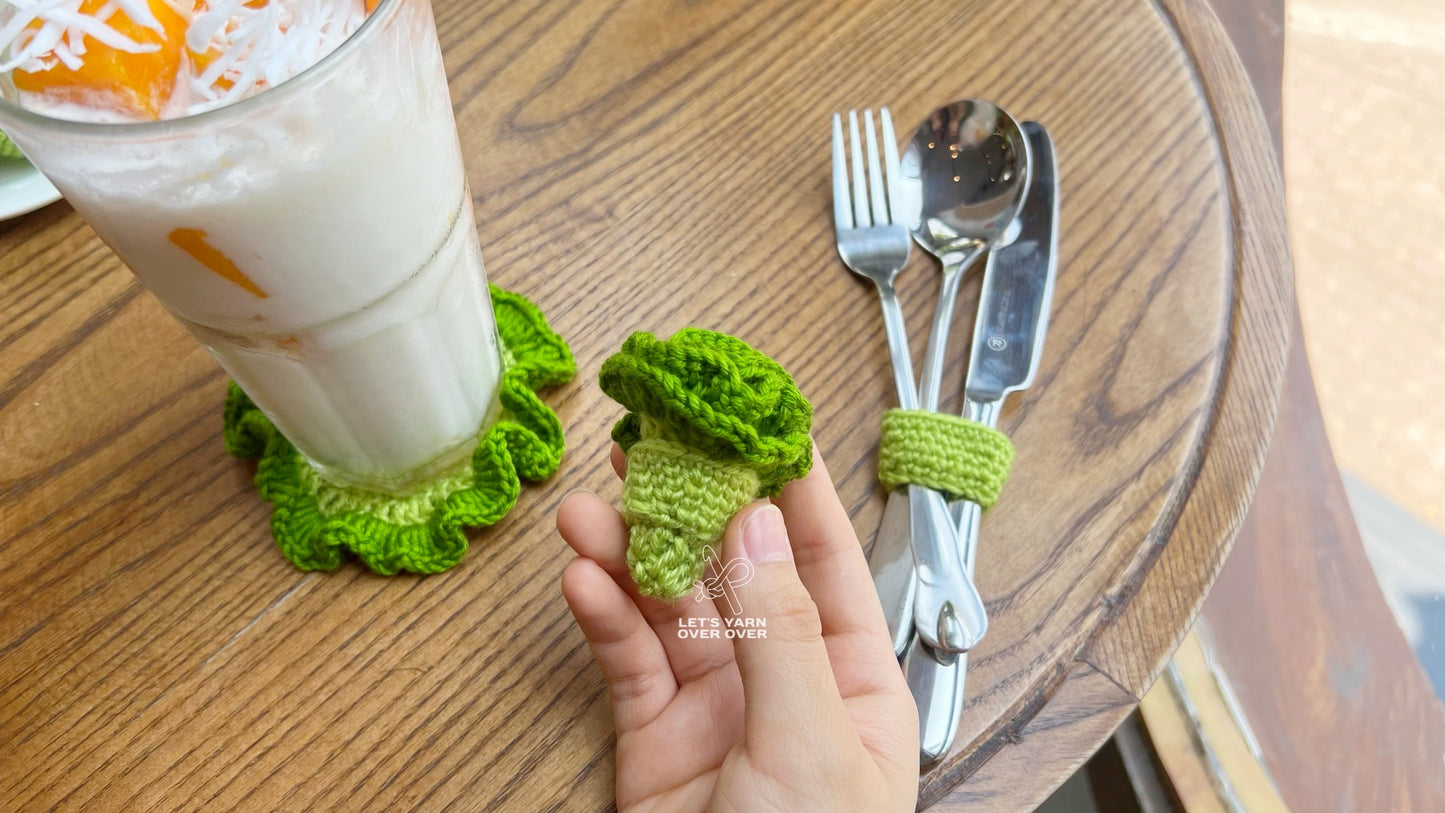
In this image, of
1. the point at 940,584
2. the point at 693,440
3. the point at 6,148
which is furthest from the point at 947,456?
the point at 6,148

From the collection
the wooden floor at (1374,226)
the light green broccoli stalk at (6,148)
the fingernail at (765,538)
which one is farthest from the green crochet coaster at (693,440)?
the wooden floor at (1374,226)

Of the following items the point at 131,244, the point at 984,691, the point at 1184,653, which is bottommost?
the point at 1184,653

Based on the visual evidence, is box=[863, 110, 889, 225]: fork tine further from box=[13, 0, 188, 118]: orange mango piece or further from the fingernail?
box=[13, 0, 188, 118]: orange mango piece

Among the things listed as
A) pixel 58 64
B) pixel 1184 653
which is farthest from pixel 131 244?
pixel 1184 653

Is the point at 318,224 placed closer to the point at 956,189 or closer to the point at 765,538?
the point at 765,538

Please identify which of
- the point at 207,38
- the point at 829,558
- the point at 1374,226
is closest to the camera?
the point at 207,38

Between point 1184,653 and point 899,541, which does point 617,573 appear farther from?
point 1184,653

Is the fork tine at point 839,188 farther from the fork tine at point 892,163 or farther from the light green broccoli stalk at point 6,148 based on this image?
the light green broccoli stalk at point 6,148

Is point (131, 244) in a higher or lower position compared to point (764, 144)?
higher
